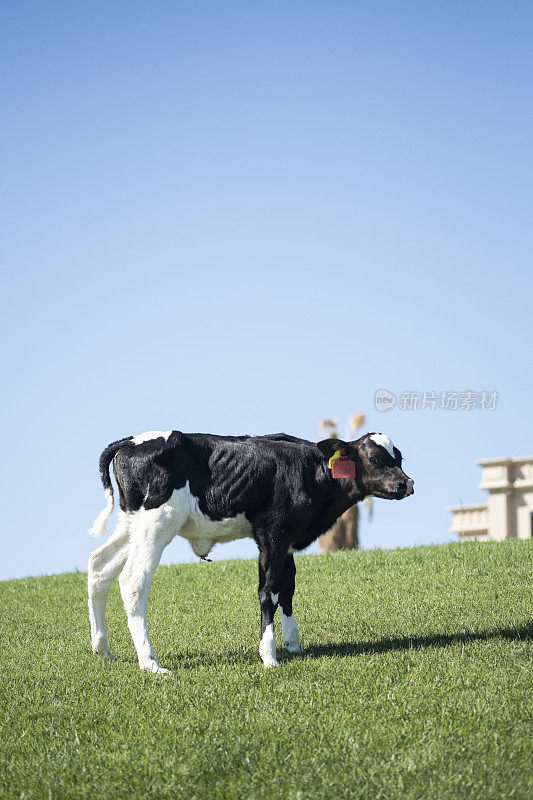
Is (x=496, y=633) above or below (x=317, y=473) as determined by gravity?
below

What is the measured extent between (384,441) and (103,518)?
3.34 meters

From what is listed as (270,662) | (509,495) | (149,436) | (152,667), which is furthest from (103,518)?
(509,495)

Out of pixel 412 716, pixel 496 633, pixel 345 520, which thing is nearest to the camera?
pixel 412 716

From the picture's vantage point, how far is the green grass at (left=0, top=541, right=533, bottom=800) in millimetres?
6711

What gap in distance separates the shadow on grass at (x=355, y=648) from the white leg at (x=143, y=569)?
0.65 metres

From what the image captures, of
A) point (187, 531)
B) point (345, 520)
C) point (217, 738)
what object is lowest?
point (345, 520)

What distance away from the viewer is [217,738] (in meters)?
7.45

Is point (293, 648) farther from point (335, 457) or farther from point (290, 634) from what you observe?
point (335, 457)

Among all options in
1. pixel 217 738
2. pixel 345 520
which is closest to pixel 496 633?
pixel 217 738

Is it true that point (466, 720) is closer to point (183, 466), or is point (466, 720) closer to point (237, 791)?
point (237, 791)

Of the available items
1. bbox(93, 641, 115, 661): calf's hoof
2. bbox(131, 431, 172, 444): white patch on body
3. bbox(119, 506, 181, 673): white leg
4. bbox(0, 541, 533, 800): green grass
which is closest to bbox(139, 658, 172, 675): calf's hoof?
bbox(119, 506, 181, 673): white leg

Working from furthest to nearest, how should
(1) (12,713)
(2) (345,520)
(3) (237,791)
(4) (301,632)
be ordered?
1. (2) (345,520)
2. (4) (301,632)
3. (1) (12,713)
4. (3) (237,791)

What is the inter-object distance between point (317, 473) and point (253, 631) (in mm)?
3066

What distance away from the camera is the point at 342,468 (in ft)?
34.7
